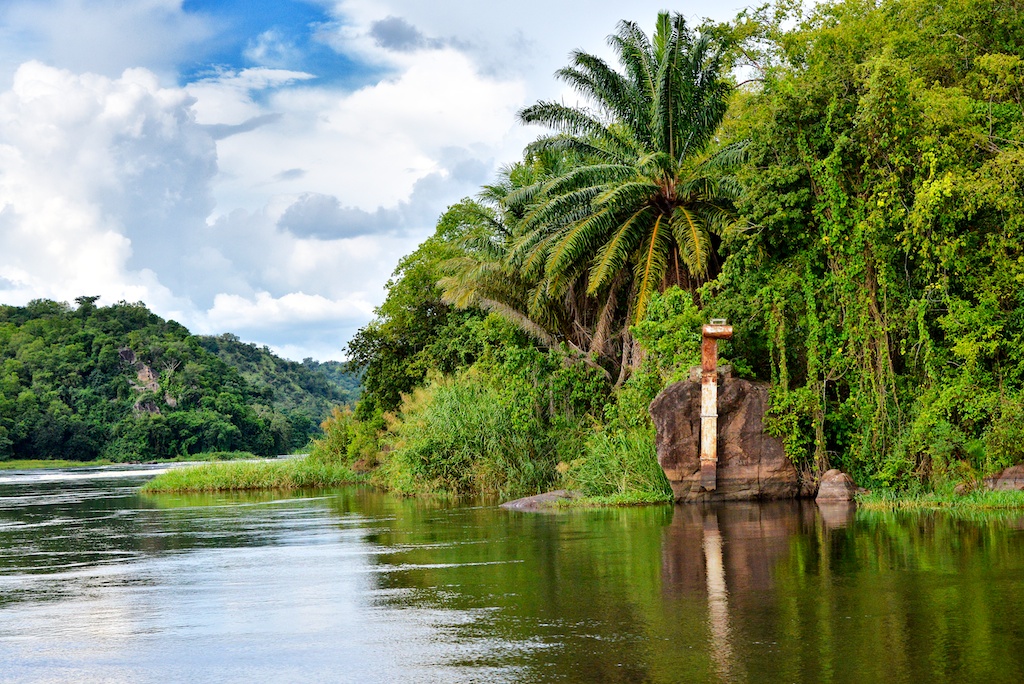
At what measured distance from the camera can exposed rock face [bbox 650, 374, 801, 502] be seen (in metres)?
21.7

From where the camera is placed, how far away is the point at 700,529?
53.6 ft

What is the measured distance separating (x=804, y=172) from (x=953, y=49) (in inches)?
207

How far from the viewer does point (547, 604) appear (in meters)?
9.79

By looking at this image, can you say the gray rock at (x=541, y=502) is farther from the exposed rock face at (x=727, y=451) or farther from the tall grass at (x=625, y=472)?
the exposed rock face at (x=727, y=451)

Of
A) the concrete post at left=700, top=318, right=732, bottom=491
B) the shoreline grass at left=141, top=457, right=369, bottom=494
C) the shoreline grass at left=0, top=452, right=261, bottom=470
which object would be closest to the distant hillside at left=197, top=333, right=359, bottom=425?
the shoreline grass at left=0, top=452, right=261, bottom=470

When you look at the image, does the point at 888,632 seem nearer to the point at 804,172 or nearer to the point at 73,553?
the point at 73,553

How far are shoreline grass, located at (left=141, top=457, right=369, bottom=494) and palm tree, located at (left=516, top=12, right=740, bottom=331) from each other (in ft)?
56.6

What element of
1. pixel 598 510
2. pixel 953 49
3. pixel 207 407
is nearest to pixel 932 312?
pixel 953 49

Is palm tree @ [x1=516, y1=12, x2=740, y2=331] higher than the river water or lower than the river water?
higher

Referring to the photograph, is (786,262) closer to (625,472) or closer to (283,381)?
(625,472)

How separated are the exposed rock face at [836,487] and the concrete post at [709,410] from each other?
2151 mm

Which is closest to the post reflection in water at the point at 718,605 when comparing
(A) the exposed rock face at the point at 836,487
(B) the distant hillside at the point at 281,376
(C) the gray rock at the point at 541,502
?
(A) the exposed rock face at the point at 836,487

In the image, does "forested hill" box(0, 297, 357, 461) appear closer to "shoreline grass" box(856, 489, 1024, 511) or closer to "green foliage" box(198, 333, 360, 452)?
→ "green foliage" box(198, 333, 360, 452)

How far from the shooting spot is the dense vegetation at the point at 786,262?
2103 cm
